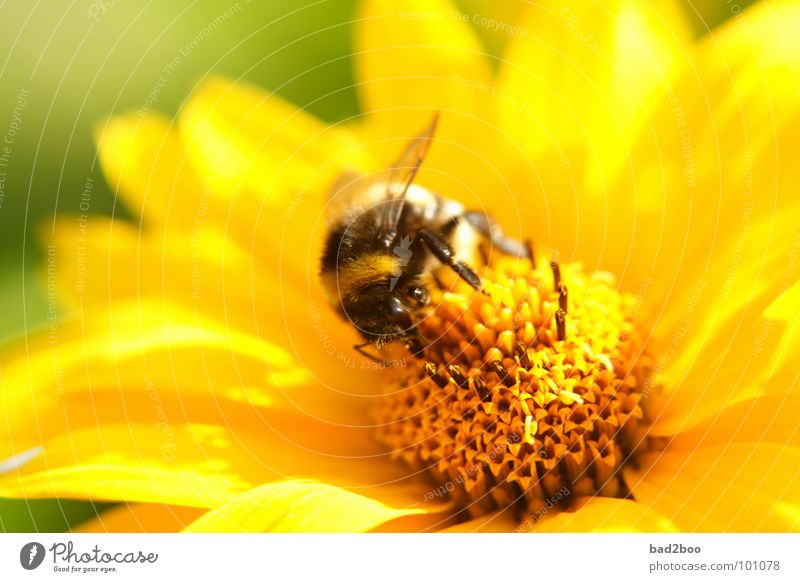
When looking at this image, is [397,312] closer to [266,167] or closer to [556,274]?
[556,274]

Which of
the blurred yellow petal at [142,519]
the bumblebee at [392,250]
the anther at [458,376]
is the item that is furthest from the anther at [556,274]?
the blurred yellow petal at [142,519]

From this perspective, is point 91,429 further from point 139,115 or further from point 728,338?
point 728,338

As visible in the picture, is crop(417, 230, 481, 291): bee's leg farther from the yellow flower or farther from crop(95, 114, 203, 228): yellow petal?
crop(95, 114, 203, 228): yellow petal

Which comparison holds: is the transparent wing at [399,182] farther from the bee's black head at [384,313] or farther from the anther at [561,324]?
the anther at [561,324]

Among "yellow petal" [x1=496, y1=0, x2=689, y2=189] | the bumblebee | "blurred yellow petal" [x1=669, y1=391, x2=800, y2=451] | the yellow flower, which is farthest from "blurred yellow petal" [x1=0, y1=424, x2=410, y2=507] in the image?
"yellow petal" [x1=496, y1=0, x2=689, y2=189]
